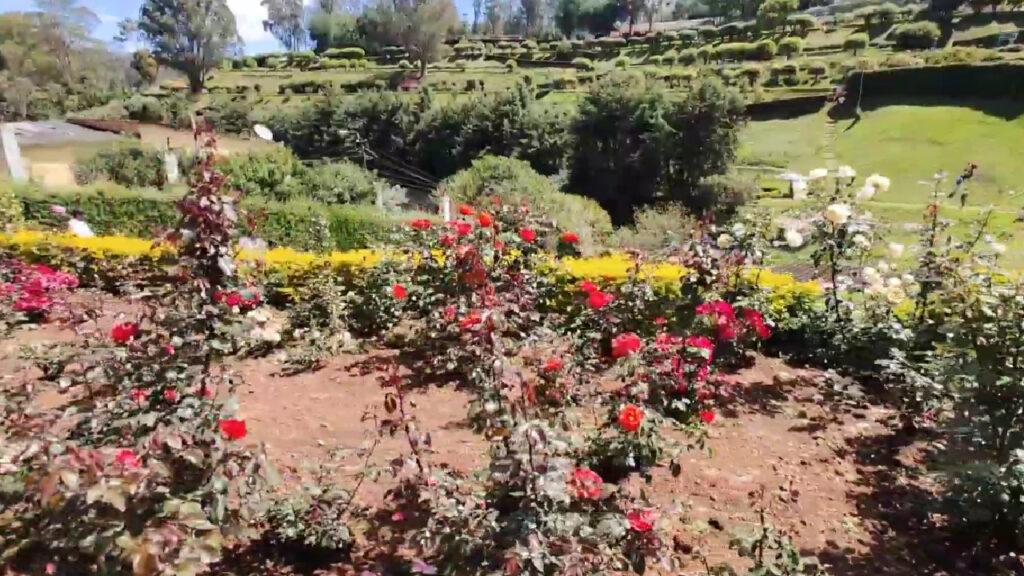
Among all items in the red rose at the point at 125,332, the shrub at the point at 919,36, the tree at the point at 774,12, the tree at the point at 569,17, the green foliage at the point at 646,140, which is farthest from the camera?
the tree at the point at 569,17

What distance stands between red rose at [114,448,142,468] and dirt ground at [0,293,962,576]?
1.68m

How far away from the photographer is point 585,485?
2.68m

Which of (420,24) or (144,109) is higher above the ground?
(420,24)

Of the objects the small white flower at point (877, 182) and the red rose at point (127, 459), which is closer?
the red rose at point (127, 459)

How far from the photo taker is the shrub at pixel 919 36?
41.8 metres

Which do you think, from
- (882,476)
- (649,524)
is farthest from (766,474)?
(649,524)

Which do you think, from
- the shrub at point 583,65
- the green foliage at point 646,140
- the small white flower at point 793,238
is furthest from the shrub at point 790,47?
the small white flower at point 793,238

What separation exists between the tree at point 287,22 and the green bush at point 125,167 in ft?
276

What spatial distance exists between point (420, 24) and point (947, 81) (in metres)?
37.3

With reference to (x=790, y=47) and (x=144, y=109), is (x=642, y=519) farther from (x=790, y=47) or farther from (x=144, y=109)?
(x=790, y=47)

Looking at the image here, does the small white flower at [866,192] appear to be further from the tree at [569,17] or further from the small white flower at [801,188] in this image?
the tree at [569,17]

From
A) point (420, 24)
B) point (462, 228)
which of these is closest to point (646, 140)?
point (462, 228)

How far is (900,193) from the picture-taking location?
24281 millimetres

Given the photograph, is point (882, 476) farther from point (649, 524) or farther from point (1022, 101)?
point (1022, 101)
